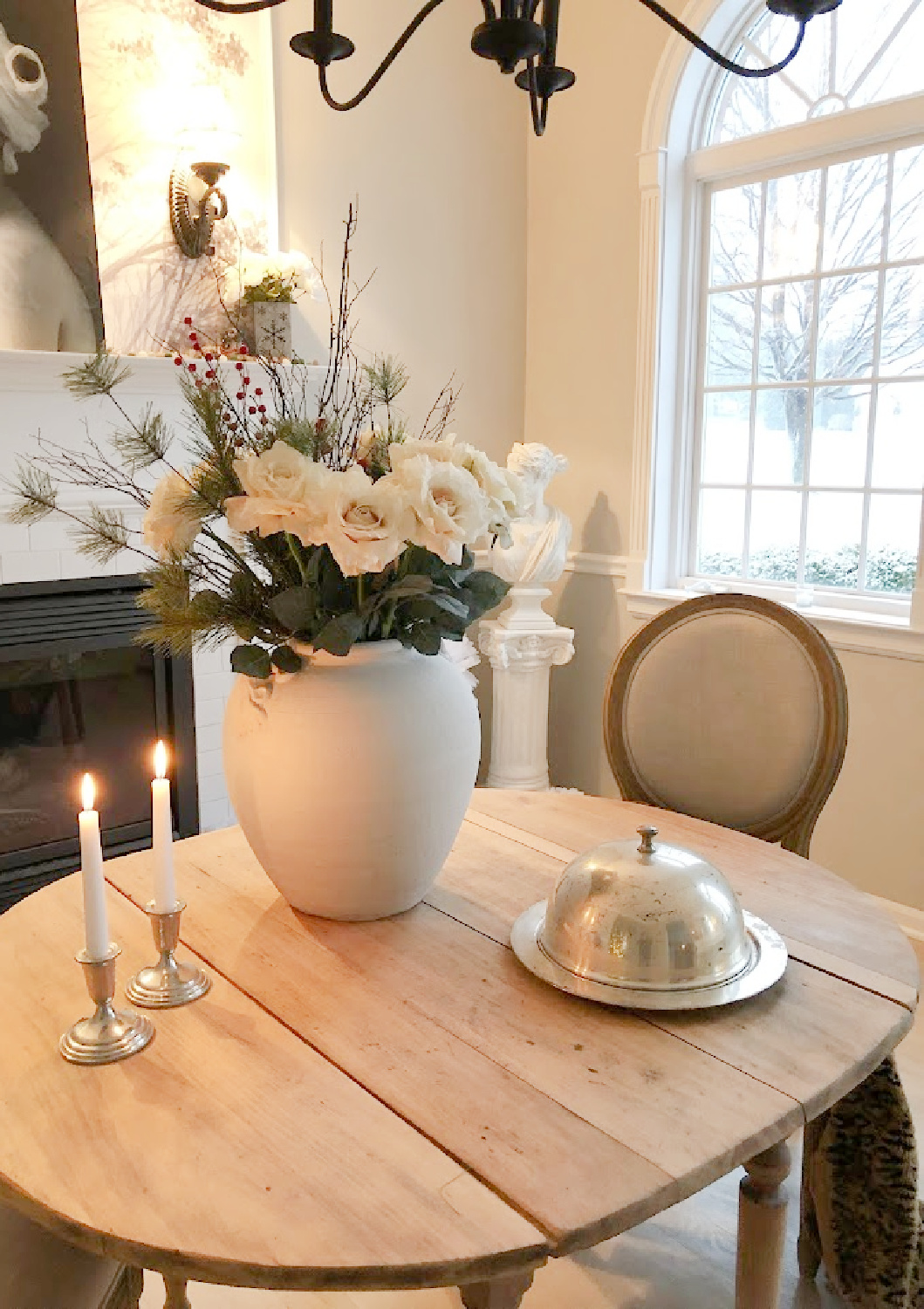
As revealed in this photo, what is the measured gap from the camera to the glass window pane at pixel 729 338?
3.04 m

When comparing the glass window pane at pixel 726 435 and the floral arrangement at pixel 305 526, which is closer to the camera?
the floral arrangement at pixel 305 526

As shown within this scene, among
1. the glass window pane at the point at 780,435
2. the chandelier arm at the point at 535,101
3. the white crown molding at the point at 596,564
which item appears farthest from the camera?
the white crown molding at the point at 596,564

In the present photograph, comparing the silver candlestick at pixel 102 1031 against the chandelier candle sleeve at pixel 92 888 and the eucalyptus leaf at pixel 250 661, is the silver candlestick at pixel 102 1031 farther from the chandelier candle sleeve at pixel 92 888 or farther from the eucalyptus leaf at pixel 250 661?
the eucalyptus leaf at pixel 250 661

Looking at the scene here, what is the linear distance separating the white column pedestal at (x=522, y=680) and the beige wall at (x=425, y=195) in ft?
2.27

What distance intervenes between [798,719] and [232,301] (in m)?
1.94

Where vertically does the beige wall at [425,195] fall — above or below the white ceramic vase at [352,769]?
above

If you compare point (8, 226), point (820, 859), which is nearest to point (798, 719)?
point (820, 859)

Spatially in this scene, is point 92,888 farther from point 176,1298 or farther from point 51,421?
point 51,421

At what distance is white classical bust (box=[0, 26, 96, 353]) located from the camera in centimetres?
237

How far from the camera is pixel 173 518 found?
111 centimetres

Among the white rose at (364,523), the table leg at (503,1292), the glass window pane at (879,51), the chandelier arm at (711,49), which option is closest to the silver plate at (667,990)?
the table leg at (503,1292)

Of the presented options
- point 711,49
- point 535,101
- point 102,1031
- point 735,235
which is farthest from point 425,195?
point 102,1031

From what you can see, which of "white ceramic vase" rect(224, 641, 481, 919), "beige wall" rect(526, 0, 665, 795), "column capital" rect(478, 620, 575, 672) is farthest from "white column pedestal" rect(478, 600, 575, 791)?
"white ceramic vase" rect(224, 641, 481, 919)

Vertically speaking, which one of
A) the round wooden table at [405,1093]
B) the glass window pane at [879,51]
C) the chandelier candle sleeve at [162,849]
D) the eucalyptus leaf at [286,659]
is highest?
the glass window pane at [879,51]
